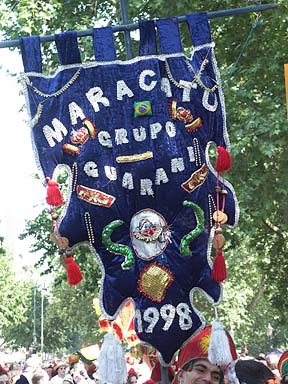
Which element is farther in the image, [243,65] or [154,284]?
[243,65]

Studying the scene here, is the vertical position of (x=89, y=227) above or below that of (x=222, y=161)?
below

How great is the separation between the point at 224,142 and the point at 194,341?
1408 millimetres

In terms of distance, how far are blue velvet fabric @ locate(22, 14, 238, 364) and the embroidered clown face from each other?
0.05ft

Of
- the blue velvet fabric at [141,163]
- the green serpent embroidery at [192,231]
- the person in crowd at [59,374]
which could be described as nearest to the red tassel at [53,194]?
the blue velvet fabric at [141,163]

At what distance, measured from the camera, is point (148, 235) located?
23.4 feet

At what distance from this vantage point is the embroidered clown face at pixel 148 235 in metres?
7.14

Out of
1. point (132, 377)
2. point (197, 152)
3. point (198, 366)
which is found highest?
point (197, 152)

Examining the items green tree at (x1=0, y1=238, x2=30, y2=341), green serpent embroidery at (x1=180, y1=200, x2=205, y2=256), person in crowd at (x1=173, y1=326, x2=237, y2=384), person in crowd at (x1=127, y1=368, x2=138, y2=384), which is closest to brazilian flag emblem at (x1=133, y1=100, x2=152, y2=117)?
green serpent embroidery at (x1=180, y1=200, x2=205, y2=256)

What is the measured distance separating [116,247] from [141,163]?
58 cm

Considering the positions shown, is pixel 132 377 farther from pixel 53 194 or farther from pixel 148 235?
pixel 53 194

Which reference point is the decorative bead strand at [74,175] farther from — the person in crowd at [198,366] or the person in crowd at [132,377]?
the person in crowd at [132,377]

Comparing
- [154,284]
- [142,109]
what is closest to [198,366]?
[154,284]

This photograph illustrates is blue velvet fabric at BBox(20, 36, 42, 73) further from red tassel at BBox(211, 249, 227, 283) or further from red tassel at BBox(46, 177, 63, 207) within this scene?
red tassel at BBox(211, 249, 227, 283)

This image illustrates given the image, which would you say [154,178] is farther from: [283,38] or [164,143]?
[283,38]
